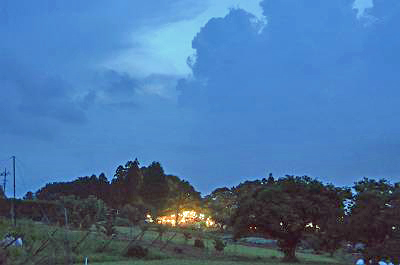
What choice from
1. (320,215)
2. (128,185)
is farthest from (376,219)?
(128,185)

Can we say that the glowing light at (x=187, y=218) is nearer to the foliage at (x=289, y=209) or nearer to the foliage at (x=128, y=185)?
the foliage at (x=128, y=185)

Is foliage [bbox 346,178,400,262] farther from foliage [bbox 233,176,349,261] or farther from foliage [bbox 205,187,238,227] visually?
foliage [bbox 205,187,238,227]

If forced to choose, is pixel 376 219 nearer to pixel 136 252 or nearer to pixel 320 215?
pixel 320 215

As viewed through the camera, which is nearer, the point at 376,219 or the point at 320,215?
the point at 376,219

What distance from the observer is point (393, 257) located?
2539 centimetres

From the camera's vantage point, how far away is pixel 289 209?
34656mm

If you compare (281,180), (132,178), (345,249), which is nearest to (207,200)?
(132,178)

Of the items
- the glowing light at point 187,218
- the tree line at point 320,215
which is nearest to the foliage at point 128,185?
the glowing light at point 187,218

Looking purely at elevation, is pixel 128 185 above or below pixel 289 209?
above

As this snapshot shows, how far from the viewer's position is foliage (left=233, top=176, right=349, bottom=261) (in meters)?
34.8

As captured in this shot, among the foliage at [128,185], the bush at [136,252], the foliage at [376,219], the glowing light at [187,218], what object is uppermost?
the foliage at [128,185]

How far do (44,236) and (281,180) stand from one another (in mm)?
16270

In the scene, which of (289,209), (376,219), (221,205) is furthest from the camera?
(221,205)

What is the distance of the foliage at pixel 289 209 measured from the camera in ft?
114
